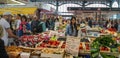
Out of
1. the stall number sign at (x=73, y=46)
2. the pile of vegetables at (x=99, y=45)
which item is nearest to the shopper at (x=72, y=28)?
the pile of vegetables at (x=99, y=45)

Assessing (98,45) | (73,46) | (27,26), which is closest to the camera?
(73,46)

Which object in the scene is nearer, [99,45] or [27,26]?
[99,45]

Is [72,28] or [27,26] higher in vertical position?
[72,28]

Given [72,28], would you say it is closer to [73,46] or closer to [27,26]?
[73,46]

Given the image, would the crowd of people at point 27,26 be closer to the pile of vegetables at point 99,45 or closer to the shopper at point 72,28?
the shopper at point 72,28

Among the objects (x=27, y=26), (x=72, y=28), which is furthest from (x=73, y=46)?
(x=27, y=26)

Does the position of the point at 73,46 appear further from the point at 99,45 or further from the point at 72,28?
the point at 72,28

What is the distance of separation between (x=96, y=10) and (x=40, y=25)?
41.7ft

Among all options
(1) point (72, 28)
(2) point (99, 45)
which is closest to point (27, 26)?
(1) point (72, 28)

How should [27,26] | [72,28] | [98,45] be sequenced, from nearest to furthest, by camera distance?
[98,45]
[72,28]
[27,26]

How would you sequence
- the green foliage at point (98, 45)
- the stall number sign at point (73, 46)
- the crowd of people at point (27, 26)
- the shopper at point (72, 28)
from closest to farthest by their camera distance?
the green foliage at point (98, 45)
the stall number sign at point (73, 46)
the crowd of people at point (27, 26)
the shopper at point (72, 28)

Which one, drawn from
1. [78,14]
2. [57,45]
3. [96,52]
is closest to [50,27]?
[78,14]

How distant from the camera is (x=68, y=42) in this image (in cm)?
706

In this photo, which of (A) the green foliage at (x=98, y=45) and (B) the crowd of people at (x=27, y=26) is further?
(B) the crowd of people at (x=27, y=26)
